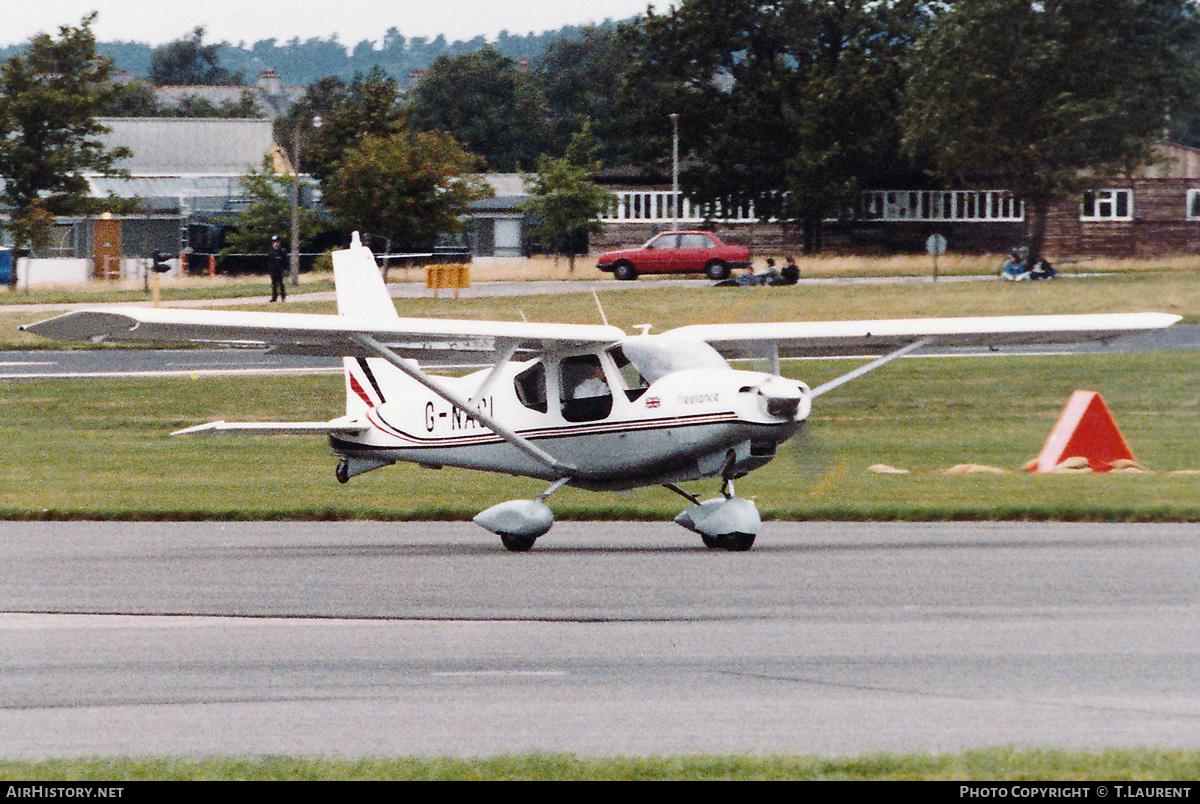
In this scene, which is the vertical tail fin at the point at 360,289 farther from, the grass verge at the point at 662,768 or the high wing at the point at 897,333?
the grass verge at the point at 662,768

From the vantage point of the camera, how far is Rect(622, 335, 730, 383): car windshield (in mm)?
15008

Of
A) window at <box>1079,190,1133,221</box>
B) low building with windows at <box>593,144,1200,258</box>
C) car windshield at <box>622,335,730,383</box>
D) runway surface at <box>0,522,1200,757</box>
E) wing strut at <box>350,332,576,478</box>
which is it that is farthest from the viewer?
window at <box>1079,190,1133,221</box>

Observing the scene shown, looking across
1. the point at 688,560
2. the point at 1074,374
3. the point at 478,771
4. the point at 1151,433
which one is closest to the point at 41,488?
the point at 688,560

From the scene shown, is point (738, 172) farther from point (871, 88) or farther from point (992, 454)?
point (992, 454)

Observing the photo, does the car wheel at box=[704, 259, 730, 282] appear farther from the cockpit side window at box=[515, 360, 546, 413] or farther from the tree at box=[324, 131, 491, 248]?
the cockpit side window at box=[515, 360, 546, 413]

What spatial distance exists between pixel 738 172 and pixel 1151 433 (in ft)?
178

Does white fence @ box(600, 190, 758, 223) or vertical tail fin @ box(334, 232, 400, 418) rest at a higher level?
white fence @ box(600, 190, 758, 223)

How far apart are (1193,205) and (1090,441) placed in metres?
57.8

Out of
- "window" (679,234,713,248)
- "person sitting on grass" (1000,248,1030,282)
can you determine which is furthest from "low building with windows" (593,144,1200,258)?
"person sitting on grass" (1000,248,1030,282)

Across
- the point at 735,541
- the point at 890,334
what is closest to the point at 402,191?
the point at 890,334

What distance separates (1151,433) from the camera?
25844 mm

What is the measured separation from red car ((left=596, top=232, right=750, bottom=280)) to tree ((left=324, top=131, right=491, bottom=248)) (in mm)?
6281

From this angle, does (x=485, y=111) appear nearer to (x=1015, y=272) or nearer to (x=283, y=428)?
(x=1015, y=272)

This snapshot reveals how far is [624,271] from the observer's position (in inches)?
2419
